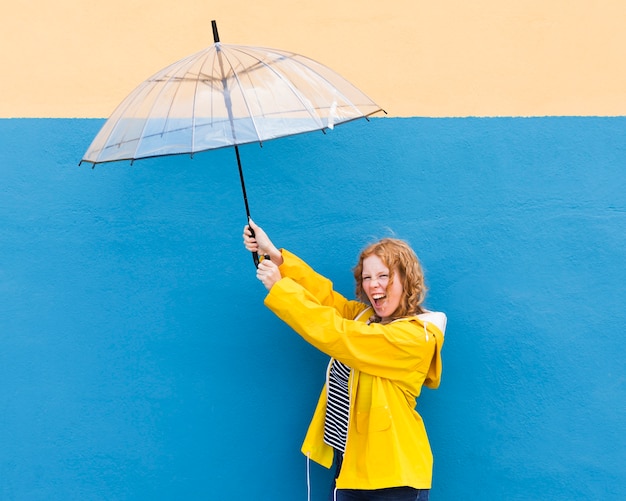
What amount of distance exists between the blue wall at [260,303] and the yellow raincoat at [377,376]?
1.76ft

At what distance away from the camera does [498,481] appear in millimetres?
2947

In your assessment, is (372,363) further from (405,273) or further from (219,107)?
(219,107)

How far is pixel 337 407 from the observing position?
2561 mm

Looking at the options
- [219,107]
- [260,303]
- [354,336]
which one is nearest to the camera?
[219,107]

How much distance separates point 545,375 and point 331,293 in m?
1.10

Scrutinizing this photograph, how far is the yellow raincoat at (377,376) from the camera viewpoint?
91.1 inches

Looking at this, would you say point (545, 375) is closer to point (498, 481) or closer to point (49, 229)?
point (498, 481)

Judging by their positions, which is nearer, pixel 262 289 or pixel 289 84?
pixel 289 84

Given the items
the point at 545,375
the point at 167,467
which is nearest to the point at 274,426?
the point at 167,467

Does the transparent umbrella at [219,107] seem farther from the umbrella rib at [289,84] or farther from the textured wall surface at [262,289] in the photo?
the textured wall surface at [262,289]

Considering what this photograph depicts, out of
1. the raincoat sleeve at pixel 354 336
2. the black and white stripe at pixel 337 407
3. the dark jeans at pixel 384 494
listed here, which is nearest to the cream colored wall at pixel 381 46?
the raincoat sleeve at pixel 354 336

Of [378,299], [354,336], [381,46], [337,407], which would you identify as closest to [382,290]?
[378,299]

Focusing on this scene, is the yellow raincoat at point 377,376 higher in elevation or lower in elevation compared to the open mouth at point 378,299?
lower

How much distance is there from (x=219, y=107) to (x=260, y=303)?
1069 mm
